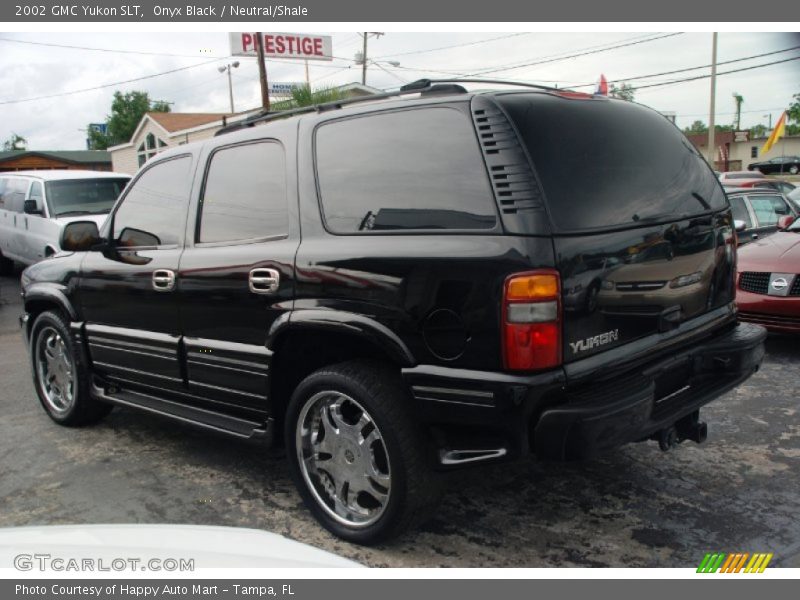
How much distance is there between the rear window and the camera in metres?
2.85

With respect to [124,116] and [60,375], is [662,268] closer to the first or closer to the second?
[60,375]

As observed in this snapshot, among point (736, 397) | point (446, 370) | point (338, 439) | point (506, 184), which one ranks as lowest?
point (736, 397)

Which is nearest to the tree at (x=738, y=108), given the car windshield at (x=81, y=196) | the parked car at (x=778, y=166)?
the parked car at (x=778, y=166)

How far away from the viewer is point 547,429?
270 cm

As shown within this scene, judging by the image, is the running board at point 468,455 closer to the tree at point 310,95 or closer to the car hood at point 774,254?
the car hood at point 774,254

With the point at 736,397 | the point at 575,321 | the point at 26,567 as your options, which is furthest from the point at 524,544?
the point at 736,397

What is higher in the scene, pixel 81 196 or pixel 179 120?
pixel 179 120

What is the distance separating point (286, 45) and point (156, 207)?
36827 millimetres

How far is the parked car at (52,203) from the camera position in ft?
35.2

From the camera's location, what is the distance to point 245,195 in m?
3.77

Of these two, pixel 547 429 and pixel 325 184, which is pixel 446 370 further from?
pixel 325 184

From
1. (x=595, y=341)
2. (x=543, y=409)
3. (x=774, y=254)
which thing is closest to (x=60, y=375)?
(x=543, y=409)

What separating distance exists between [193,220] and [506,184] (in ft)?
6.40

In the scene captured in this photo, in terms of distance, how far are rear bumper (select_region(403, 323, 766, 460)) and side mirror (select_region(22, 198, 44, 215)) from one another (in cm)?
983
